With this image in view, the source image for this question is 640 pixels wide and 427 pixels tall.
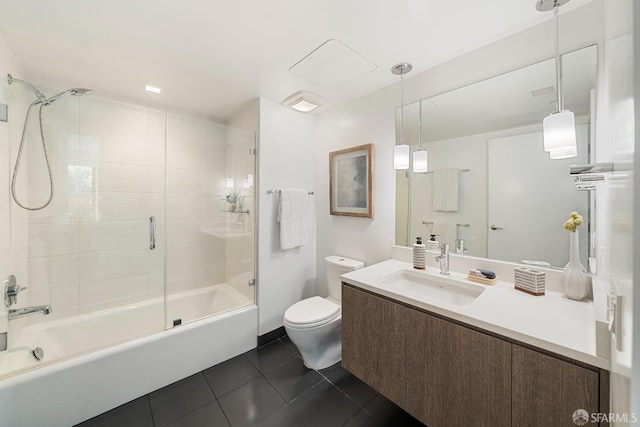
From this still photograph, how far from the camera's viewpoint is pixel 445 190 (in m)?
1.69

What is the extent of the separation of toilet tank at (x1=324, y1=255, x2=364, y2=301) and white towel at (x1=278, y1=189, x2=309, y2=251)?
15.1 inches

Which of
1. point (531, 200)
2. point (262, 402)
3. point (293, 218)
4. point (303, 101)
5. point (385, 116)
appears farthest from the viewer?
point (293, 218)

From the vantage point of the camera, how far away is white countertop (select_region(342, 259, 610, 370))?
32.5 inches

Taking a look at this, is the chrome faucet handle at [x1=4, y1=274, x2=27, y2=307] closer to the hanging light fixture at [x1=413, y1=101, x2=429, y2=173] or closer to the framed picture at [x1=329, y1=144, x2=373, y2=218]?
the framed picture at [x1=329, y1=144, x2=373, y2=218]

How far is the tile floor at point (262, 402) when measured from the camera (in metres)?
1.42

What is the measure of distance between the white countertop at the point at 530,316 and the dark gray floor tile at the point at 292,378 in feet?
3.03

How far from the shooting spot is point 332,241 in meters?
2.47

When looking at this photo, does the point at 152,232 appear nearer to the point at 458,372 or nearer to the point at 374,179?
the point at 374,179

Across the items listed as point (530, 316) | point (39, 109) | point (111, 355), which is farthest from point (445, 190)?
point (39, 109)

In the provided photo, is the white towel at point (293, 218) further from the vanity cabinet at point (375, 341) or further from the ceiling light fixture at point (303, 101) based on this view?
the vanity cabinet at point (375, 341)

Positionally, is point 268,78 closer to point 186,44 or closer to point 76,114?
point 186,44

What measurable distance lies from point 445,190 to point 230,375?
2.12m

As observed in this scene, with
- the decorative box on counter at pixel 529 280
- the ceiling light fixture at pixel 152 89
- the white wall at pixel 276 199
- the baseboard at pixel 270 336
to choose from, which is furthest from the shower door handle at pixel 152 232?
the decorative box on counter at pixel 529 280

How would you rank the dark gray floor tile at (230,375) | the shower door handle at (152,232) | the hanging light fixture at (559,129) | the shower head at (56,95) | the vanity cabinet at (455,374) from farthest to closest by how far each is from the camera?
the shower door handle at (152,232)
the dark gray floor tile at (230,375)
the shower head at (56,95)
the hanging light fixture at (559,129)
the vanity cabinet at (455,374)
